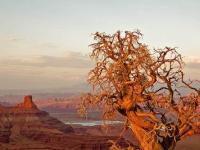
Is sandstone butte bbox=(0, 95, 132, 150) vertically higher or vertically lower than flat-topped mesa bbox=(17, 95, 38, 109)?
lower

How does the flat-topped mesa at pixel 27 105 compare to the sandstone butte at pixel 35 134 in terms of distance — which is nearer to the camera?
the sandstone butte at pixel 35 134

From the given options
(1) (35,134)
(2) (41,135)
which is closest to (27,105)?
(1) (35,134)

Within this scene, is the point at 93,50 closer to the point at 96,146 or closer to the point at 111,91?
the point at 111,91

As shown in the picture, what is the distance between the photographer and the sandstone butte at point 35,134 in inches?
4254

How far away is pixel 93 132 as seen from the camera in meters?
162

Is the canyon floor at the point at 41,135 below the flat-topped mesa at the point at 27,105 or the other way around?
below

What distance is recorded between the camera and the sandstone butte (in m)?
108

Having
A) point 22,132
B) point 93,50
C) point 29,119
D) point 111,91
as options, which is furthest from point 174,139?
point 29,119

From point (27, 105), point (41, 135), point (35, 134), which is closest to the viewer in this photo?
point (41, 135)

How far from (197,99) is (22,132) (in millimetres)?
122925

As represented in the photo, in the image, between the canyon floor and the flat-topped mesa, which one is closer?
the canyon floor

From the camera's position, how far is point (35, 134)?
126125 millimetres

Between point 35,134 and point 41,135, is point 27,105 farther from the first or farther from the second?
point 41,135

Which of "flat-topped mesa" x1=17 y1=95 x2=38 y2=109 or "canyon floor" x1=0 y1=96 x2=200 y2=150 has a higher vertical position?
"flat-topped mesa" x1=17 y1=95 x2=38 y2=109
